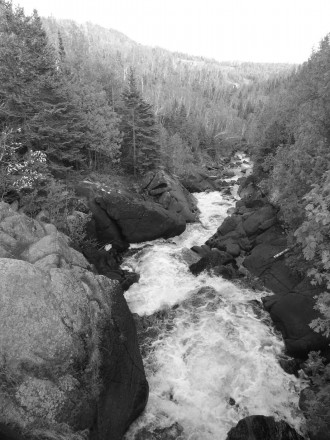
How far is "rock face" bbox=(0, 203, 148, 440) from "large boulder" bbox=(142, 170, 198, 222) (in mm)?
18037

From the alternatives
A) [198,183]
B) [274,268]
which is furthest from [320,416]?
[198,183]

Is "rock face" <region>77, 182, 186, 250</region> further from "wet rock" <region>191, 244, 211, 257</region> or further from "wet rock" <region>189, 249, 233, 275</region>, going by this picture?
"wet rock" <region>189, 249, 233, 275</region>

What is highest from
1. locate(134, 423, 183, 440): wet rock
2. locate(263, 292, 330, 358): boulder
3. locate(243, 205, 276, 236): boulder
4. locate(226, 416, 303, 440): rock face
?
locate(243, 205, 276, 236): boulder

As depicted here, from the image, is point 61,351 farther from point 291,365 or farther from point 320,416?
point 291,365

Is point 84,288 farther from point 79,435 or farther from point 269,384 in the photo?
point 269,384

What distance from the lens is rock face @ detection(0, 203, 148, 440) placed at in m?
7.60

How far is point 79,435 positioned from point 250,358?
9.10 metres

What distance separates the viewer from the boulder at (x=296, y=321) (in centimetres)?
1320

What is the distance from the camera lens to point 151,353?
46.4 ft

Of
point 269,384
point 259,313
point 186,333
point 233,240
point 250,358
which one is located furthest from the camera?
point 233,240

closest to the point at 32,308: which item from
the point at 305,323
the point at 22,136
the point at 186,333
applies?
the point at 186,333

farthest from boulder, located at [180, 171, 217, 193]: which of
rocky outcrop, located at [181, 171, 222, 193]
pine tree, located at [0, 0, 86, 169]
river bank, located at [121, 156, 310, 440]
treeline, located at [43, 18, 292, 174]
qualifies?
river bank, located at [121, 156, 310, 440]

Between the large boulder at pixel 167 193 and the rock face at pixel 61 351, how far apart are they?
710 inches

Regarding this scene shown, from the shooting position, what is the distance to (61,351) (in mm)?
8297
